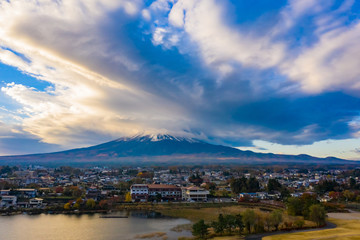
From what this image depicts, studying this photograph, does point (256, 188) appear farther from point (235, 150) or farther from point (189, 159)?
point (235, 150)

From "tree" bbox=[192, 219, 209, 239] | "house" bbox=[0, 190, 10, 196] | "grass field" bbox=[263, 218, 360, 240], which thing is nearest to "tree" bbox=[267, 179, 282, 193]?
"grass field" bbox=[263, 218, 360, 240]

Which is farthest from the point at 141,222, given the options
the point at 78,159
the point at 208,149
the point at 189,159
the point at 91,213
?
the point at 208,149

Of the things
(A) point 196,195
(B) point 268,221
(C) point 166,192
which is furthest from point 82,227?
(C) point 166,192

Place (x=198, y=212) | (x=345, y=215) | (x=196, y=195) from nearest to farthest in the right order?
1. (x=345, y=215)
2. (x=198, y=212)
3. (x=196, y=195)

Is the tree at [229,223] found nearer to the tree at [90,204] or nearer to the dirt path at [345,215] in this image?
A: the dirt path at [345,215]

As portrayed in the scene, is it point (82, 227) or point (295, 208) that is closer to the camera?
point (82, 227)

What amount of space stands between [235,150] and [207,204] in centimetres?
14007

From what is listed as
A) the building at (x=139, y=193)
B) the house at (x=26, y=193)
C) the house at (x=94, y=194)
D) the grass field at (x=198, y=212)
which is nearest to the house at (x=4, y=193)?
the house at (x=26, y=193)

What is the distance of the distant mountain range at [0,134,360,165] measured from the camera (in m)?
134

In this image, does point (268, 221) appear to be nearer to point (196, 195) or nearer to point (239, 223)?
point (239, 223)

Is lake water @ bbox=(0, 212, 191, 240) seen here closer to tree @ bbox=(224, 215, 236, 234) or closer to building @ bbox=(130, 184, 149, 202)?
tree @ bbox=(224, 215, 236, 234)

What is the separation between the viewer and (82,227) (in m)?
22.5

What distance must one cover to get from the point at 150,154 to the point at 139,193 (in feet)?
347

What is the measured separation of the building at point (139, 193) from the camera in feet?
120
